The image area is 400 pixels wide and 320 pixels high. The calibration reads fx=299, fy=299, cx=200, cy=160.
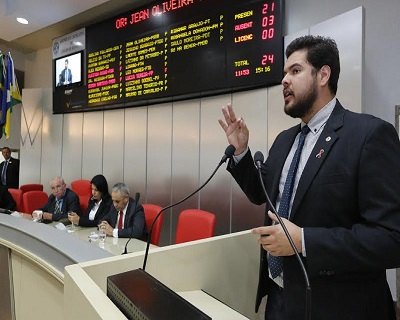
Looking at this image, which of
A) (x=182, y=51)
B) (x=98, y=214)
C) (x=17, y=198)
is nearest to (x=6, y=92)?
(x=17, y=198)

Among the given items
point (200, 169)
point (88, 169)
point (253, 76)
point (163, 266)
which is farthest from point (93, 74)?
point (163, 266)

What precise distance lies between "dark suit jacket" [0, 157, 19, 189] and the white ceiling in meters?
2.37

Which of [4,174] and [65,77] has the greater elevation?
[65,77]

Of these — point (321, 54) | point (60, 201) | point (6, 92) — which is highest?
point (6, 92)

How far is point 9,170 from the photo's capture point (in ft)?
19.3

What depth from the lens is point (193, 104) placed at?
3723 mm

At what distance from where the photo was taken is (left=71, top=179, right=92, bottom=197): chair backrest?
4.73m

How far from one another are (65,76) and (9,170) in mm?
2546

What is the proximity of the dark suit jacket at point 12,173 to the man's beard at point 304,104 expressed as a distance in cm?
628

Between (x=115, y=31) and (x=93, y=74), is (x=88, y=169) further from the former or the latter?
(x=115, y=31)

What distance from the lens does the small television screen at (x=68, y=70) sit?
446 cm

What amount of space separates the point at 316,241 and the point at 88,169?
4659 millimetres

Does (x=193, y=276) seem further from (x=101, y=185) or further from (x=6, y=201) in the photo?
(x=6, y=201)

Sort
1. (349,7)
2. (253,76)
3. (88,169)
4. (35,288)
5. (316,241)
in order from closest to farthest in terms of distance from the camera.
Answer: (316,241) < (35,288) < (349,7) < (253,76) < (88,169)
